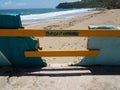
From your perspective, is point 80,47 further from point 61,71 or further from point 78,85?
point 78,85


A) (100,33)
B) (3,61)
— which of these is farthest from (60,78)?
(3,61)

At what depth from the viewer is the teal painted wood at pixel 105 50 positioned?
21.2 feet

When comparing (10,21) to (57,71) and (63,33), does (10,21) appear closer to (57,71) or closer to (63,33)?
(63,33)

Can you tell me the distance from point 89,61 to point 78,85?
1.31m

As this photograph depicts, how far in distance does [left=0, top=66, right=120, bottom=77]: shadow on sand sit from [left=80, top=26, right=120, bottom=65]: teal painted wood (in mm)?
150

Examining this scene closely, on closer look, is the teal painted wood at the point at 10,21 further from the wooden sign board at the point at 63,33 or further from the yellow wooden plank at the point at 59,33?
the wooden sign board at the point at 63,33

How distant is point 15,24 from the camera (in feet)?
20.2

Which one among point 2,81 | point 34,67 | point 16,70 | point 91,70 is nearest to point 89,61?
point 91,70

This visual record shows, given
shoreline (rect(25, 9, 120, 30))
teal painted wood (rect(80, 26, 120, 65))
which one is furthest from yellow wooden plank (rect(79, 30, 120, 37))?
shoreline (rect(25, 9, 120, 30))

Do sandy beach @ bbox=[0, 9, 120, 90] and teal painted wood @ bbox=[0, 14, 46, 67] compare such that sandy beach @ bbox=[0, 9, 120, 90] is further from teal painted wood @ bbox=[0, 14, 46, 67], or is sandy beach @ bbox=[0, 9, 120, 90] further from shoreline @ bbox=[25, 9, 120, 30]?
shoreline @ bbox=[25, 9, 120, 30]

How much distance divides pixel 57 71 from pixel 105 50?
1223mm

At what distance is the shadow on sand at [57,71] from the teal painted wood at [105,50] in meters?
0.15

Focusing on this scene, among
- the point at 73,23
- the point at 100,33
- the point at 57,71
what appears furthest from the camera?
the point at 73,23

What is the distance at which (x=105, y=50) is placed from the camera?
6570mm
